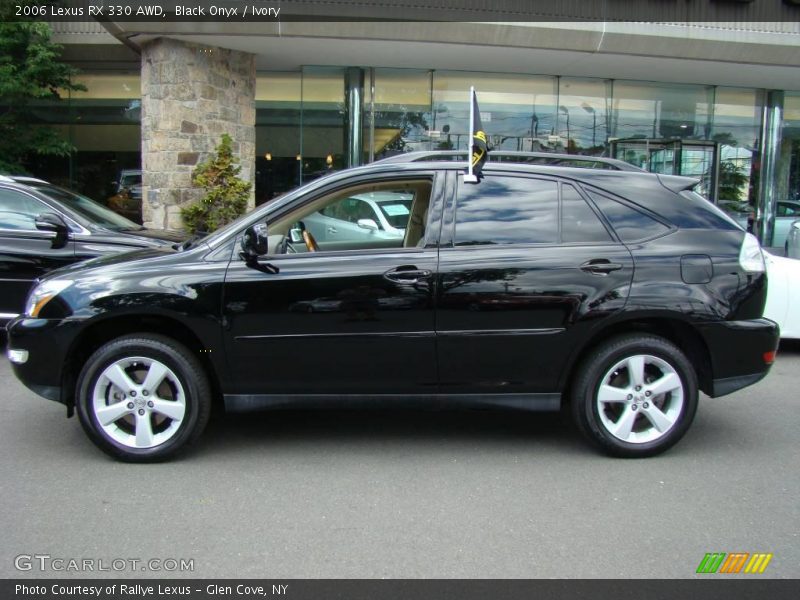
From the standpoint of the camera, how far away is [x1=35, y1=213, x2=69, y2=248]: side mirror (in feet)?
22.3

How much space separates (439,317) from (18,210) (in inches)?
205

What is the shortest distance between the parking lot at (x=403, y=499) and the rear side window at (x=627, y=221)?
57.0 inches

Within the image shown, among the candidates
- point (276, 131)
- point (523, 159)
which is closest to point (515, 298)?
point (523, 159)

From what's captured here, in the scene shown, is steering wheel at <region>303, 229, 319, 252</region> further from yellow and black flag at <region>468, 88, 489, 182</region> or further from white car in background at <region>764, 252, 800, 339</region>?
white car in background at <region>764, 252, 800, 339</region>

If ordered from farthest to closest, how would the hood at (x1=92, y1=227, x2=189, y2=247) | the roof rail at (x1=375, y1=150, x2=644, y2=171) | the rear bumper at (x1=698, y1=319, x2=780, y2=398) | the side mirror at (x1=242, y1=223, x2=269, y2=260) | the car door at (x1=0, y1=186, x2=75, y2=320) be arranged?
1. the hood at (x1=92, y1=227, x2=189, y2=247)
2. the car door at (x1=0, y1=186, x2=75, y2=320)
3. the roof rail at (x1=375, y1=150, x2=644, y2=171)
4. the rear bumper at (x1=698, y1=319, x2=780, y2=398)
5. the side mirror at (x1=242, y1=223, x2=269, y2=260)

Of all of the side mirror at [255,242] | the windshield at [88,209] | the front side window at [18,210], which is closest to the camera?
the side mirror at [255,242]

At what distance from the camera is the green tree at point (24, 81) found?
10945mm

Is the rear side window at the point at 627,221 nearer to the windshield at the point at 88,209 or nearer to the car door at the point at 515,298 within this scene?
the car door at the point at 515,298

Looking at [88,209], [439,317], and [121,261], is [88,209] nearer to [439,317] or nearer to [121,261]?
[121,261]

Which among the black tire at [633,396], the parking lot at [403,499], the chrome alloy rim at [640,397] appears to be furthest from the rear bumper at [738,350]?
the parking lot at [403,499]

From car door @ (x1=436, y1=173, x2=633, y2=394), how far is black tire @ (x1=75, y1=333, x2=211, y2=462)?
1537mm

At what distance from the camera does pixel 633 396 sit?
4.33 meters

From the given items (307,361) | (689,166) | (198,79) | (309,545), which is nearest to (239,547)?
(309,545)

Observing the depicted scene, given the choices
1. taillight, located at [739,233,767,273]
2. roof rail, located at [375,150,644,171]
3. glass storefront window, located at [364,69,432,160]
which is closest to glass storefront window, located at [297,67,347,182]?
glass storefront window, located at [364,69,432,160]
